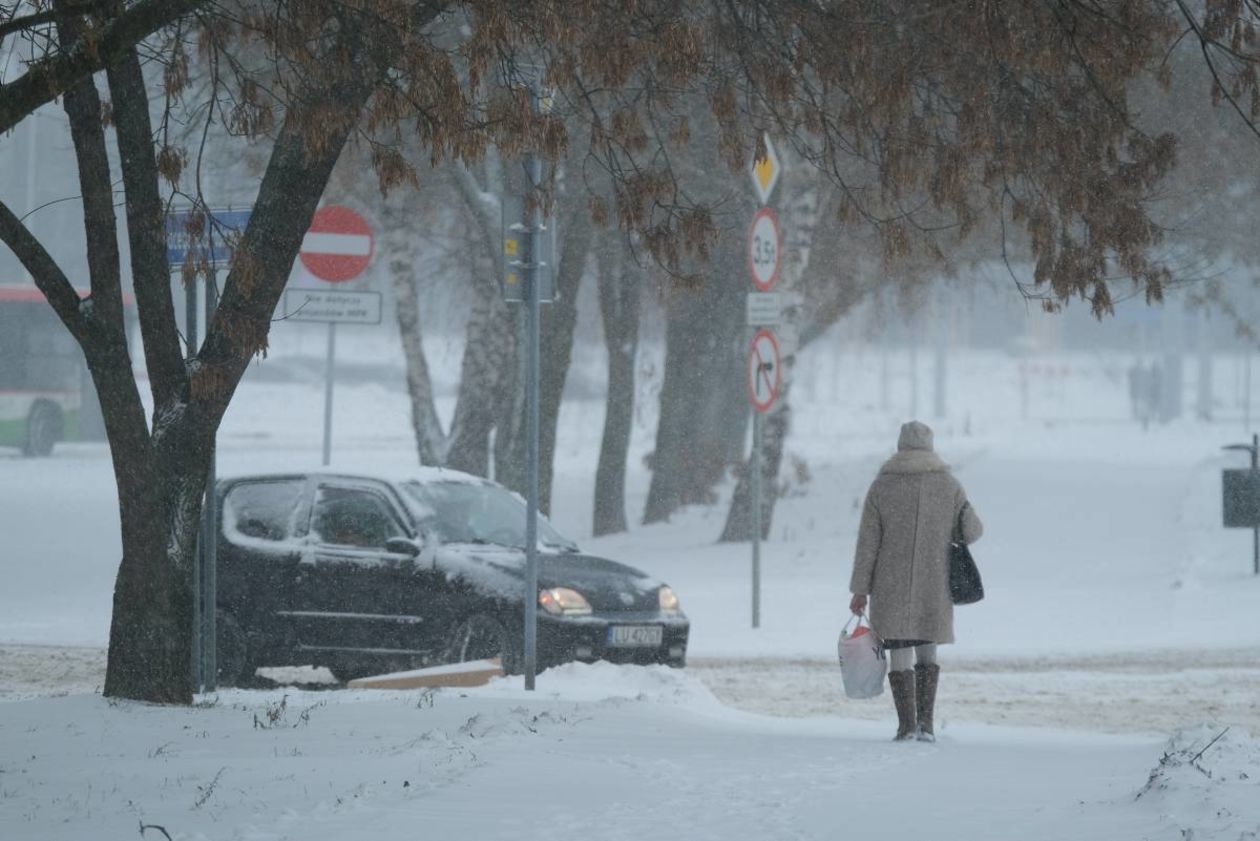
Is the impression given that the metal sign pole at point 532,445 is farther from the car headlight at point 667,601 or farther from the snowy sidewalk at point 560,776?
the car headlight at point 667,601

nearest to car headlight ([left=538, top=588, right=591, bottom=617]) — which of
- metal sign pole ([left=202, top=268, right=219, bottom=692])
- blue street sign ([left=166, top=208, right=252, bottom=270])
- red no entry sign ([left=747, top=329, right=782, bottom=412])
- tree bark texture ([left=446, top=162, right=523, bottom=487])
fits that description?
metal sign pole ([left=202, top=268, right=219, bottom=692])

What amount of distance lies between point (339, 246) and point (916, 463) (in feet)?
19.9

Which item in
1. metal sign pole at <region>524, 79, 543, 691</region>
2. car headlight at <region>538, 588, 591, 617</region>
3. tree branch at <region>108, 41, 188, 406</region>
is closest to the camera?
tree branch at <region>108, 41, 188, 406</region>

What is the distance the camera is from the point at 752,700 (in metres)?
11.5

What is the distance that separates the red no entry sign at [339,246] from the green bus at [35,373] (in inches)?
862

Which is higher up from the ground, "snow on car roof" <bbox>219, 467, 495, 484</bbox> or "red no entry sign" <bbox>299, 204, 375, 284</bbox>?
"red no entry sign" <bbox>299, 204, 375, 284</bbox>

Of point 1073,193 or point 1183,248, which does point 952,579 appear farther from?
point 1183,248

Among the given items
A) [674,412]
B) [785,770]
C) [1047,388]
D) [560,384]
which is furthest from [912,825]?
[1047,388]

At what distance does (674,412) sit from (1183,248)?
6957mm

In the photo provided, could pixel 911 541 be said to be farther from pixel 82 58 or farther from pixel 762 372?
pixel 762 372

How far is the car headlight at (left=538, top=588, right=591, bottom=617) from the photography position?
11375mm

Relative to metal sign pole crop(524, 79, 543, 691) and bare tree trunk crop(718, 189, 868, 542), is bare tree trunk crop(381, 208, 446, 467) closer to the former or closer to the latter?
bare tree trunk crop(718, 189, 868, 542)

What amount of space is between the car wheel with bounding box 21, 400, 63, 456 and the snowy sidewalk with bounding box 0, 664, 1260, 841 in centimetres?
2610

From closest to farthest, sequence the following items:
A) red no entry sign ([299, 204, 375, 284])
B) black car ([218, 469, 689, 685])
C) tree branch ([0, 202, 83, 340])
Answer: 1. tree branch ([0, 202, 83, 340])
2. black car ([218, 469, 689, 685])
3. red no entry sign ([299, 204, 375, 284])
